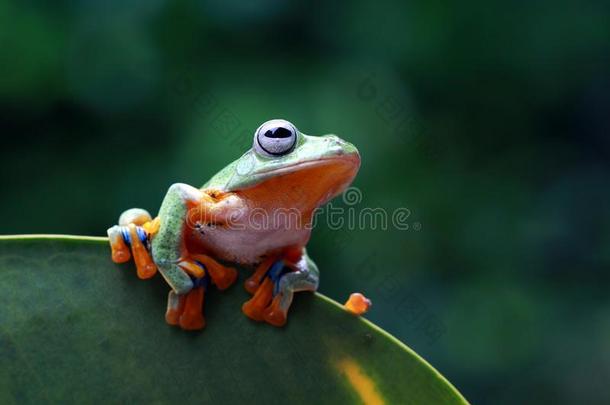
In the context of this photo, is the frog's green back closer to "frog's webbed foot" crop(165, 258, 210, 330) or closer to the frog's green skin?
the frog's green skin

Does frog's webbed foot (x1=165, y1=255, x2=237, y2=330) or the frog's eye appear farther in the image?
the frog's eye

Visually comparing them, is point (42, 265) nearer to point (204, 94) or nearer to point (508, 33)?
point (204, 94)

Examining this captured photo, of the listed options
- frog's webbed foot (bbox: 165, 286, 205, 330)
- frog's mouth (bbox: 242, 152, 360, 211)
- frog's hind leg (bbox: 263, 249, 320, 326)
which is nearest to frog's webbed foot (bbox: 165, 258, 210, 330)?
frog's webbed foot (bbox: 165, 286, 205, 330)

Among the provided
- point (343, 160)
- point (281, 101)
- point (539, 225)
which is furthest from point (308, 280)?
point (539, 225)

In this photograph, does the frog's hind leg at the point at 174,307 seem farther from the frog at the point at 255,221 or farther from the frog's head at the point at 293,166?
the frog's head at the point at 293,166

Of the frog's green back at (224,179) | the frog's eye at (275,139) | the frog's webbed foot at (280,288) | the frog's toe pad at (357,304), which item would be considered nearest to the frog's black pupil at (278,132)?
the frog's eye at (275,139)

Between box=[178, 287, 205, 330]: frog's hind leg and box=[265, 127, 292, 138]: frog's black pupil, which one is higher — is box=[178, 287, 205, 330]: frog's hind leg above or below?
below

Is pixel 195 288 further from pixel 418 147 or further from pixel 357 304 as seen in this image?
pixel 418 147
